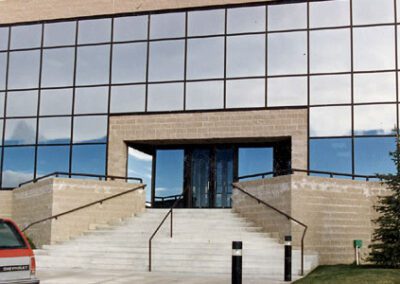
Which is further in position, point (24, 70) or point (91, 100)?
point (24, 70)

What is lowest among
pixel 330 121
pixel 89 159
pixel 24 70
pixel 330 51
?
pixel 89 159

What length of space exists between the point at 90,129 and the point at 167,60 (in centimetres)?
439

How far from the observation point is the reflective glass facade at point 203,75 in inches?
1015

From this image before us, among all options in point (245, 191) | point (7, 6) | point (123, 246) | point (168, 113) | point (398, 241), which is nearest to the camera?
point (398, 241)

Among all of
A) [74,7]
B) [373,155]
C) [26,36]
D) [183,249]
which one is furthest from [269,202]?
[26,36]

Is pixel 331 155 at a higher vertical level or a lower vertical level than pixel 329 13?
lower

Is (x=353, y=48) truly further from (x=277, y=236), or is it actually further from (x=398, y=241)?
(x=398, y=241)

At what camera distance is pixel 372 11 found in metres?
26.2

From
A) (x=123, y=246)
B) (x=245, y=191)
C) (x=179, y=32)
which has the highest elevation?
(x=179, y=32)

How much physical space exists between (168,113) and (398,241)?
13.4 meters

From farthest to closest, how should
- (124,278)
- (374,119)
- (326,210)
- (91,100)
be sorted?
1. (91,100)
2. (374,119)
3. (326,210)
4. (124,278)

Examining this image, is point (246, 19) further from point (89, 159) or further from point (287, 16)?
point (89, 159)

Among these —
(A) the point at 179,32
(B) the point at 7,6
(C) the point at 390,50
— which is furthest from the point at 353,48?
(B) the point at 7,6

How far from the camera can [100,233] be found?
22.5 meters
